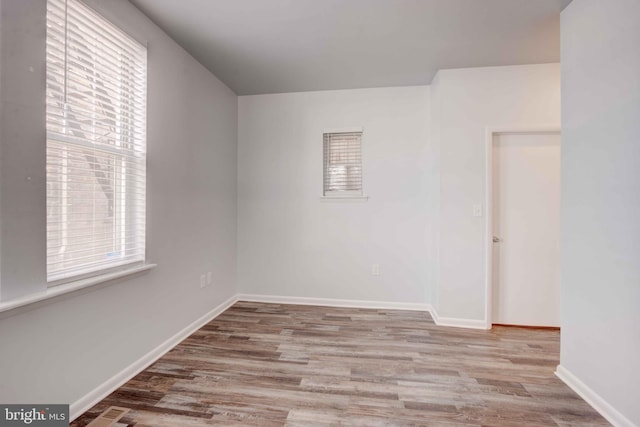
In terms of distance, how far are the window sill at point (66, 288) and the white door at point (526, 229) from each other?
10.8 ft

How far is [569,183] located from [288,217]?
2.73 meters

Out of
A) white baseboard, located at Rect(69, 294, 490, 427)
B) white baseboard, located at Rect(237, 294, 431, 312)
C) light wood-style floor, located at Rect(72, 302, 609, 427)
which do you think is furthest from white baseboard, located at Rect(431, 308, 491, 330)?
white baseboard, located at Rect(237, 294, 431, 312)

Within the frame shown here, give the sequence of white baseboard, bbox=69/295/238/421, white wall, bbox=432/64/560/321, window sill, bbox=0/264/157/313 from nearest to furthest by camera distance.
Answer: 1. window sill, bbox=0/264/157/313
2. white baseboard, bbox=69/295/238/421
3. white wall, bbox=432/64/560/321

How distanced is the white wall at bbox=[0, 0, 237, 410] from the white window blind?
3.96 feet

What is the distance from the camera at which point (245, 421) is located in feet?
5.32

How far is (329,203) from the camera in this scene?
11.8 feet

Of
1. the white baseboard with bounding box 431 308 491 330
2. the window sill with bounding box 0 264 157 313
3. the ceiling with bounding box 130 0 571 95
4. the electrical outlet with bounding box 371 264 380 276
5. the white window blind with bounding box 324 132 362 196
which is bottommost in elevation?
the white baseboard with bounding box 431 308 491 330

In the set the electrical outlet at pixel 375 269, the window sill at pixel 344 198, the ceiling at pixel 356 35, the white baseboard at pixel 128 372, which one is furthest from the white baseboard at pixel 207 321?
the ceiling at pixel 356 35

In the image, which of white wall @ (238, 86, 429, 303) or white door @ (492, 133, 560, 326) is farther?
white wall @ (238, 86, 429, 303)

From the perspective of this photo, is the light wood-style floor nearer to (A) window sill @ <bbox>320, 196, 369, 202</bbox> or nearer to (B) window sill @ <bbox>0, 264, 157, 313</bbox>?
(B) window sill @ <bbox>0, 264, 157, 313</bbox>

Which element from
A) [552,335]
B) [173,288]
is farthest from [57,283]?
[552,335]

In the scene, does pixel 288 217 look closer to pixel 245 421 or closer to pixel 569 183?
pixel 245 421

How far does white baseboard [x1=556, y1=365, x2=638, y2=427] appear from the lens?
1.59 m

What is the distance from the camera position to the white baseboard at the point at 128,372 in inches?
65.1
